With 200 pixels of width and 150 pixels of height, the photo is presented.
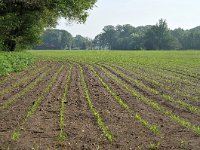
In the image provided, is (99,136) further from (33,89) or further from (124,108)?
(33,89)

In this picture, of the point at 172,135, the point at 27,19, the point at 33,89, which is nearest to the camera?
the point at 172,135

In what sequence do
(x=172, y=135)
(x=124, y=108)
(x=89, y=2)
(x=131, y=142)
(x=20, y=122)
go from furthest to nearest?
(x=89, y=2), (x=124, y=108), (x=20, y=122), (x=172, y=135), (x=131, y=142)

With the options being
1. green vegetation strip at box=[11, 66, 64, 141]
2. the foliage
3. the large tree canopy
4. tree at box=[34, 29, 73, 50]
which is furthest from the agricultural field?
tree at box=[34, 29, 73, 50]

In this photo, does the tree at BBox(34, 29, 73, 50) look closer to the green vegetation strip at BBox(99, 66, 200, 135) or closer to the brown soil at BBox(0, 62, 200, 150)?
the green vegetation strip at BBox(99, 66, 200, 135)

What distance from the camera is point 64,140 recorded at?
872cm

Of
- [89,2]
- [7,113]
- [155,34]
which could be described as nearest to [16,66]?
[89,2]

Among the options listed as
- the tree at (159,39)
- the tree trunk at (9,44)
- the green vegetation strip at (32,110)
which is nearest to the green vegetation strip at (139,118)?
the green vegetation strip at (32,110)

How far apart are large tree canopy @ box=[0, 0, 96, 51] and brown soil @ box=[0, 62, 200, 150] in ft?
56.1

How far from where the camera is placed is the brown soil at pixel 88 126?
8.43 metres

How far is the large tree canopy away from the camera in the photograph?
3178 cm

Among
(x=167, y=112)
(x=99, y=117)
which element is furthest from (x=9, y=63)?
(x=167, y=112)

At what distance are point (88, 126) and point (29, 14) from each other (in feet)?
91.4

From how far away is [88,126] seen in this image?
1002 centimetres

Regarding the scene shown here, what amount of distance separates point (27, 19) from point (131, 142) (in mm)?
31185
